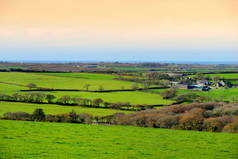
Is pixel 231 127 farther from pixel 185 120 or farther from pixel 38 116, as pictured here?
pixel 38 116

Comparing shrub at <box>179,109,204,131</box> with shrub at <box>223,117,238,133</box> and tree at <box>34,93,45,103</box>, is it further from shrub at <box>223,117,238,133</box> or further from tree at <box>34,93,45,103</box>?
tree at <box>34,93,45,103</box>

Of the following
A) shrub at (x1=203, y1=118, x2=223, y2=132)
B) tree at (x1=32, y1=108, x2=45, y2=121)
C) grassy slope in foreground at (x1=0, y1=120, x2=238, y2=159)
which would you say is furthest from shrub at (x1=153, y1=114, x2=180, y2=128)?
tree at (x1=32, y1=108, x2=45, y2=121)

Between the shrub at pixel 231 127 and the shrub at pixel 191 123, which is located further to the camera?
the shrub at pixel 191 123

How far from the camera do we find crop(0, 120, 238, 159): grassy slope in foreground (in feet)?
38.2

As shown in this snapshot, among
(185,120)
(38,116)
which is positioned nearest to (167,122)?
(185,120)

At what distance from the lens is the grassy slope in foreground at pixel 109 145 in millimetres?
11641

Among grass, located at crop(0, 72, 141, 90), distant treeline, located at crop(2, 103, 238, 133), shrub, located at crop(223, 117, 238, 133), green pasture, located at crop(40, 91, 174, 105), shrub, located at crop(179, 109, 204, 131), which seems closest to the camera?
shrub, located at crop(223, 117, 238, 133)

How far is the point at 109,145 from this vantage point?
45.0ft

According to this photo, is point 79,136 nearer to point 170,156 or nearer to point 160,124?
point 170,156

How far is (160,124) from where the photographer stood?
81.5ft

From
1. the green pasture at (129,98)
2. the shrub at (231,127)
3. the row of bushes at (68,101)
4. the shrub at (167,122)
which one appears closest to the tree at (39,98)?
the row of bushes at (68,101)

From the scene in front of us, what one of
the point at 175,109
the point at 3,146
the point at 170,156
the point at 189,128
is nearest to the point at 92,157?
the point at 170,156

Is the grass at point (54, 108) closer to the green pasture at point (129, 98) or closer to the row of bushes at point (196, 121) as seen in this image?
the green pasture at point (129, 98)

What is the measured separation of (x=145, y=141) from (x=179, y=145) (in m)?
1.89
